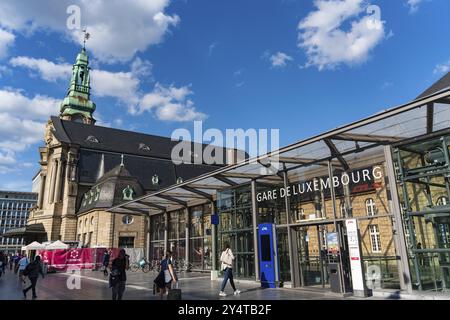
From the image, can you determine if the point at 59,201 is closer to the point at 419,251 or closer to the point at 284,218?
the point at 284,218

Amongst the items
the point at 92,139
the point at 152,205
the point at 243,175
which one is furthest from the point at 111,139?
the point at 243,175

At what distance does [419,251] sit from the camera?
1175 cm

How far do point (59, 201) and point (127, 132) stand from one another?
74.6 feet

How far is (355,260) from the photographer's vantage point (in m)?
12.3

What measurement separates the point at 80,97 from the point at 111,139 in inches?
811

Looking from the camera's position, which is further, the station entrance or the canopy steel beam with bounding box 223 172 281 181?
the canopy steel beam with bounding box 223 172 281 181

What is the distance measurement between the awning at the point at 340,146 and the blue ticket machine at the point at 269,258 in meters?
2.94

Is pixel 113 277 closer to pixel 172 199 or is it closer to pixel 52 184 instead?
pixel 172 199

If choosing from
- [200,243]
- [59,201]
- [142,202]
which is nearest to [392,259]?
[200,243]

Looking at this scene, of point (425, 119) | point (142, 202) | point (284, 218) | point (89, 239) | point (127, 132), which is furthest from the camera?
point (127, 132)

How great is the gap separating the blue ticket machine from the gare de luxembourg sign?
2111 millimetres

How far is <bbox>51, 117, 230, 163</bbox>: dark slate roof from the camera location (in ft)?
222

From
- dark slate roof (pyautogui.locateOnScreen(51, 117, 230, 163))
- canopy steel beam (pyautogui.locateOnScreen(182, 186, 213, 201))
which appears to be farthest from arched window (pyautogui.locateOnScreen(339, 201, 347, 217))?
dark slate roof (pyautogui.locateOnScreen(51, 117, 230, 163))

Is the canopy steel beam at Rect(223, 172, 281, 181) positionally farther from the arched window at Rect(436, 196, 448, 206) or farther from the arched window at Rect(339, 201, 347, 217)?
the arched window at Rect(436, 196, 448, 206)
